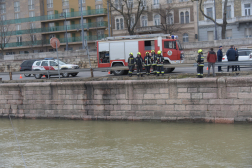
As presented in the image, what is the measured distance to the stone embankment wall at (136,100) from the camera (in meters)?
12.4

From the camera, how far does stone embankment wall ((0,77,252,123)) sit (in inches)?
489

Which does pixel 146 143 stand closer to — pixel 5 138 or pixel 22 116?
pixel 5 138

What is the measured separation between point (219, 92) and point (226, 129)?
146cm

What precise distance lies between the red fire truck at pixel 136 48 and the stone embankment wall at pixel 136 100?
6701 mm

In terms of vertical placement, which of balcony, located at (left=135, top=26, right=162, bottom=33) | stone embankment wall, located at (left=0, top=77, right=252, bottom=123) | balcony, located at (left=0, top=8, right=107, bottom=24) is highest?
balcony, located at (left=0, top=8, right=107, bottom=24)

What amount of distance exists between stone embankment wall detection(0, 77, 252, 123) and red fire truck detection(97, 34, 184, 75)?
6.70 metres

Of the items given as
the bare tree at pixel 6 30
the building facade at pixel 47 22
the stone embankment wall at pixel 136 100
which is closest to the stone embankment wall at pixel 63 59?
the building facade at pixel 47 22

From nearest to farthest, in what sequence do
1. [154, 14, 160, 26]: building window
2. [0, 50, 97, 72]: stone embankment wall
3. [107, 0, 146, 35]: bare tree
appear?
1. [0, 50, 97, 72]: stone embankment wall
2. [107, 0, 146, 35]: bare tree
3. [154, 14, 160, 26]: building window

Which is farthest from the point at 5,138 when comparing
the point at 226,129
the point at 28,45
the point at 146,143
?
the point at 28,45

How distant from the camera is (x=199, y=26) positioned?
42.6 meters

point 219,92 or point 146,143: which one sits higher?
point 219,92

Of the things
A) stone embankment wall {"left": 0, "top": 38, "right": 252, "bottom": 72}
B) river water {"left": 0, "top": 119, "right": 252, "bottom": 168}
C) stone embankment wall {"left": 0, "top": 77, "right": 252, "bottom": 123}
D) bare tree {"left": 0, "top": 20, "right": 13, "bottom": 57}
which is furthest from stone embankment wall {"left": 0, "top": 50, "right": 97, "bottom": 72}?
bare tree {"left": 0, "top": 20, "right": 13, "bottom": 57}

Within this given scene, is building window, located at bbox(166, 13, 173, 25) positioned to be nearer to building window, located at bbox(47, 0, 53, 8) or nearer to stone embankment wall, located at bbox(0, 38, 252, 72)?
stone embankment wall, located at bbox(0, 38, 252, 72)

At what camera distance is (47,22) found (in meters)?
54.9
